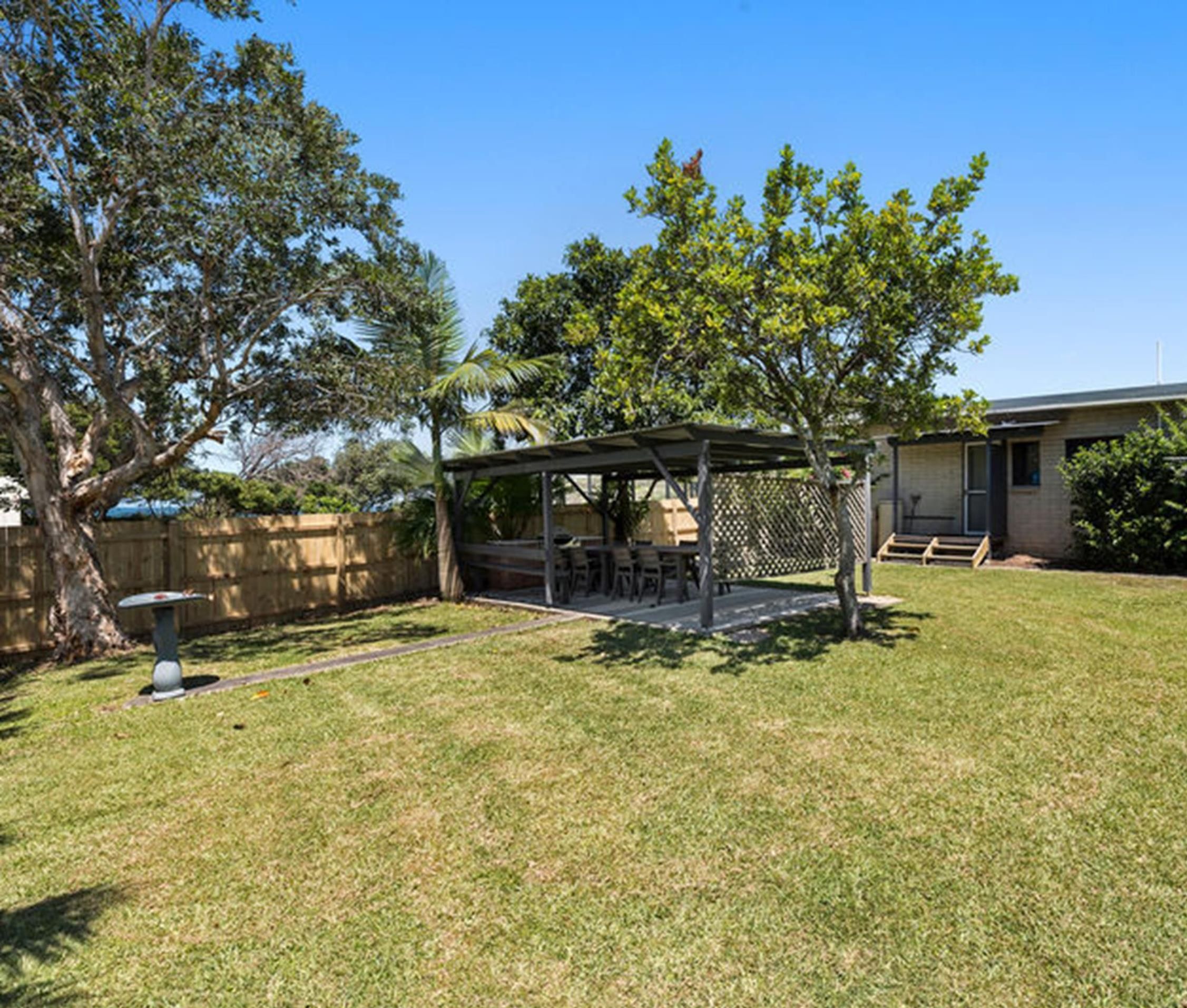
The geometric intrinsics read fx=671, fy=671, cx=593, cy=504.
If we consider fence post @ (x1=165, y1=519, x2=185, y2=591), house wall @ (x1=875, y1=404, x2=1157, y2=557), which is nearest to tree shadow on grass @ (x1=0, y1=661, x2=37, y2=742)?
fence post @ (x1=165, y1=519, x2=185, y2=591)

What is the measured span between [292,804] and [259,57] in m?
9.09

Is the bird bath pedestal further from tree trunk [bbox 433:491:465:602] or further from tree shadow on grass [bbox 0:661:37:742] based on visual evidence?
tree trunk [bbox 433:491:465:602]

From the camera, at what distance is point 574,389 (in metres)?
15.6

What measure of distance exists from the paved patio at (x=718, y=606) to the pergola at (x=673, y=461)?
1.12 feet

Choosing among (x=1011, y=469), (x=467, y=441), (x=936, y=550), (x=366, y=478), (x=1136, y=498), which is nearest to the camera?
Answer: (x=1136, y=498)

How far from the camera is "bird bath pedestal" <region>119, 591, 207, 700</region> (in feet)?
20.6

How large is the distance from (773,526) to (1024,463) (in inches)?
343

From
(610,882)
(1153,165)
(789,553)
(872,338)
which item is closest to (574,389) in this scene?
(789,553)

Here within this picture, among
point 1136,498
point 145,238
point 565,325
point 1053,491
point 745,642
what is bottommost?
point 745,642

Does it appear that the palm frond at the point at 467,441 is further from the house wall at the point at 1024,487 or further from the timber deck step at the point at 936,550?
the timber deck step at the point at 936,550

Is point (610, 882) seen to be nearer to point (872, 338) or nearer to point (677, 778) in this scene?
point (677, 778)

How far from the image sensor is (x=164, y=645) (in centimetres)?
637

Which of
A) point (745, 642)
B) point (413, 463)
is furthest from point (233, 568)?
point (745, 642)

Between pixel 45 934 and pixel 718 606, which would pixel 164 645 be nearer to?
pixel 45 934
